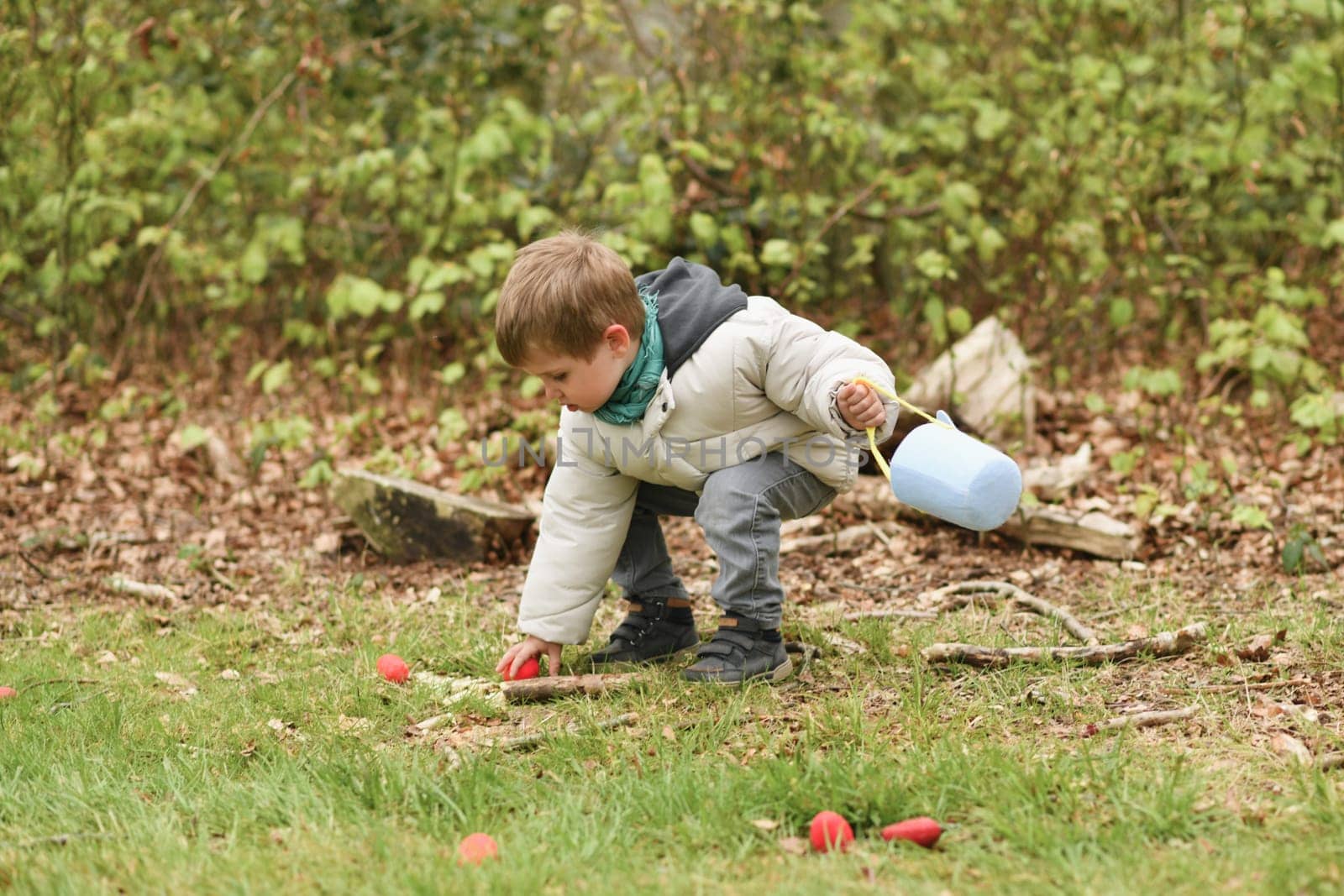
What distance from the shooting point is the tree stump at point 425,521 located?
4.40 m

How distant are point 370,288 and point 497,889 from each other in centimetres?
439

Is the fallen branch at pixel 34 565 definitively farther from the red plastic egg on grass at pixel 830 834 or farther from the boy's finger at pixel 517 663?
the red plastic egg on grass at pixel 830 834

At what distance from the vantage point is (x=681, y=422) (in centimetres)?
290

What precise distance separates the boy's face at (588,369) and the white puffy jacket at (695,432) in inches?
4.5

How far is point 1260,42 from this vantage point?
20.5 feet

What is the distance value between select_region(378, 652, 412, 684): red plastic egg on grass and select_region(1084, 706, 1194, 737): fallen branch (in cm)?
161

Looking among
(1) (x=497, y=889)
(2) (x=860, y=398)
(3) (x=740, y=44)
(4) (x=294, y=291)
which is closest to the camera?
(1) (x=497, y=889)

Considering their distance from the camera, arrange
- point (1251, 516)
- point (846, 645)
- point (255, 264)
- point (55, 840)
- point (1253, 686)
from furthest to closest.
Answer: point (255, 264) → point (1251, 516) → point (846, 645) → point (1253, 686) → point (55, 840)

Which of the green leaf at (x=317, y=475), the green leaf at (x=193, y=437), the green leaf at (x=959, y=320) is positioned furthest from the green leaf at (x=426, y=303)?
the green leaf at (x=959, y=320)

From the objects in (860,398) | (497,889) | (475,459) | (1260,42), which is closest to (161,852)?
(497,889)

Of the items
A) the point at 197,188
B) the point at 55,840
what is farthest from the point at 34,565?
the point at 197,188

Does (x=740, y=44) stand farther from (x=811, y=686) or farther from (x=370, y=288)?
(x=811, y=686)

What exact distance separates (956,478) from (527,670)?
1.16m

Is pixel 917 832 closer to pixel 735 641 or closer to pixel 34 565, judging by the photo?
pixel 735 641
